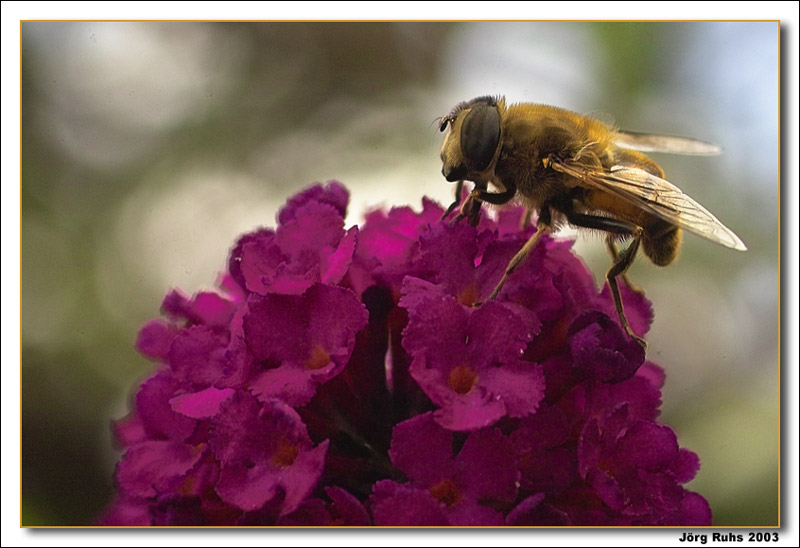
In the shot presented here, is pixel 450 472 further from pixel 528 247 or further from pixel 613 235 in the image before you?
pixel 613 235

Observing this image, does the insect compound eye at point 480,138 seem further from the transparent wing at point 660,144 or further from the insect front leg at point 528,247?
the transparent wing at point 660,144

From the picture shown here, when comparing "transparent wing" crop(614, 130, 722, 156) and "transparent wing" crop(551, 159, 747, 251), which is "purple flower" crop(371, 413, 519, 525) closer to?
"transparent wing" crop(551, 159, 747, 251)

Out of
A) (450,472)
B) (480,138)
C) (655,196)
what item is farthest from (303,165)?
(450,472)

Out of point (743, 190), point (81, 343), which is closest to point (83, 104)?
point (81, 343)

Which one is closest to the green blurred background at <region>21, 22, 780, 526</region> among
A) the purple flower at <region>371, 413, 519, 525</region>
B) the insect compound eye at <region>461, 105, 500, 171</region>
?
the insect compound eye at <region>461, 105, 500, 171</region>

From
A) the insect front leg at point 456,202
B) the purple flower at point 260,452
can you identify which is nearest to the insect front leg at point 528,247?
the insect front leg at point 456,202

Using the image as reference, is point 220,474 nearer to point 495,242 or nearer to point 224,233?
point 495,242
